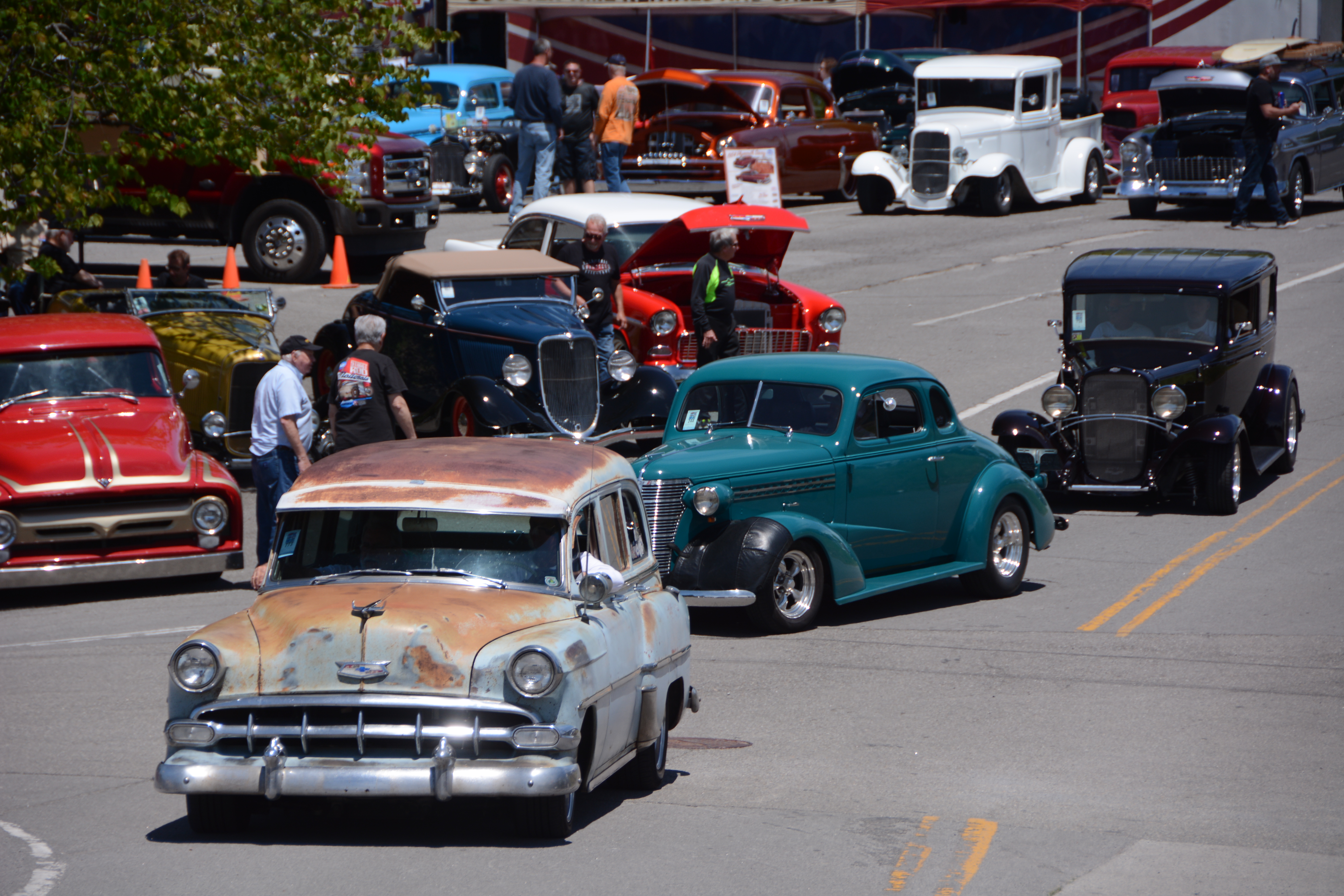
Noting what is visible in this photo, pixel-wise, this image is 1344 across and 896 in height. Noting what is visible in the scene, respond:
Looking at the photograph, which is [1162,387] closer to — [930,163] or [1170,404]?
[1170,404]

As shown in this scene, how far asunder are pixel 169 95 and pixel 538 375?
4144 millimetres

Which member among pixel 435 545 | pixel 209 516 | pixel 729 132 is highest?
pixel 729 132

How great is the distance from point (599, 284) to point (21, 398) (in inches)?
222

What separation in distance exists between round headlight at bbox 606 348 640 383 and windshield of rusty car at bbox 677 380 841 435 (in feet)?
11.5

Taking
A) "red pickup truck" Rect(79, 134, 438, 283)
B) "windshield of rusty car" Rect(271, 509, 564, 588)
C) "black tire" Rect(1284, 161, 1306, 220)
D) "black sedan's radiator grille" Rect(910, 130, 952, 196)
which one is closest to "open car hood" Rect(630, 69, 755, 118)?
"black sedan's radiator grille" Rect(910, 130, 952, 196)

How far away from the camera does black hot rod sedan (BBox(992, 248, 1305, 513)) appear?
45.2 ft

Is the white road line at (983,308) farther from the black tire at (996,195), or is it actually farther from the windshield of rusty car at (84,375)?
the windshield of rusty car at (84,375)

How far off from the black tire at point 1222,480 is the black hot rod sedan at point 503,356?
463 centimetres

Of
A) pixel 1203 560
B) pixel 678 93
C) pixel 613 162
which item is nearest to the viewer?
pixel 1203 560

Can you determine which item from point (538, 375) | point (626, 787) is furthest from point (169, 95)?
point (626, 787)

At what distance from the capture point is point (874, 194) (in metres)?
28.8

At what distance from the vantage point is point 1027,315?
2112 centimetres

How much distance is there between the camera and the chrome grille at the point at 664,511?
10484 mm

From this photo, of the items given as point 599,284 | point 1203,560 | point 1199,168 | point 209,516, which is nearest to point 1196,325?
point 1203,560
